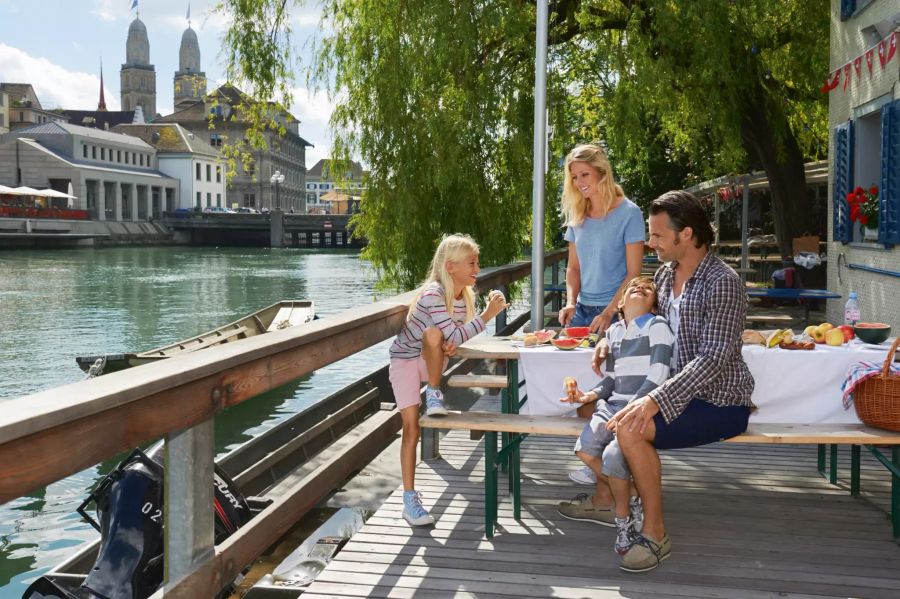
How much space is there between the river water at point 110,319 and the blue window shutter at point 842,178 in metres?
5.52

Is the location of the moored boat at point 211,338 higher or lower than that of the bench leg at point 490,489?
lower

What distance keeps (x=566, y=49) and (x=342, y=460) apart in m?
7.83

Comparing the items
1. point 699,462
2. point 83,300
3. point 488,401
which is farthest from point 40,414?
point 83,300

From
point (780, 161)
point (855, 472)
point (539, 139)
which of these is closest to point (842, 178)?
point (780, 161)

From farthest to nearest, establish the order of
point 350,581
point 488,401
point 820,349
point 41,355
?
1. point 41,355
2. point 488,401
3. point 820,349
4. point 350,581

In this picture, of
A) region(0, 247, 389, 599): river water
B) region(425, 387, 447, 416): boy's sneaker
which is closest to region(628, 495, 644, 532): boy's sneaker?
region(425, 387, 447, 416): boy's sneaker

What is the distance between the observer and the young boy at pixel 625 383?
409 centimetres

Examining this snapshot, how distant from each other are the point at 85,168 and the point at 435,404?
87933 millimetres

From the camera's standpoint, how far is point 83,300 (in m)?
35.7

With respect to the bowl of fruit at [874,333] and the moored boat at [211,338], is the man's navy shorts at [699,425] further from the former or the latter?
the moored boat at [211,338]

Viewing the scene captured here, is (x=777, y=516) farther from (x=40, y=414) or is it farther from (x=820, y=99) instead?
(x=820, y=99)

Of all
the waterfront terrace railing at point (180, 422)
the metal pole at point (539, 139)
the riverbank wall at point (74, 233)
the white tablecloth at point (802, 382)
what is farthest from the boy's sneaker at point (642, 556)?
the riverbank wall at point (74, 233)

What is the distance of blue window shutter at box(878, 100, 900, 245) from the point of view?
31.1ft

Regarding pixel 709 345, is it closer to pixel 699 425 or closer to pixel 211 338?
pixel 699 425
